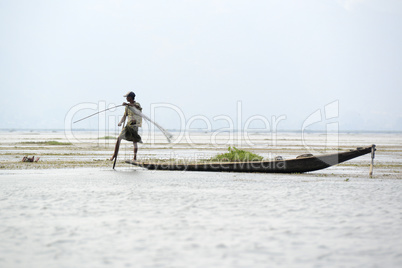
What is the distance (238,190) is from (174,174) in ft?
11.4

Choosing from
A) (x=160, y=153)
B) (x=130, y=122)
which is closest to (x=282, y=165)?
(x=130, y=122)

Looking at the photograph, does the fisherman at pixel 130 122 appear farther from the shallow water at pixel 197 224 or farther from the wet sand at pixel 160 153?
the shallow water at pixel 197 224

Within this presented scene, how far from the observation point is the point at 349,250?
16.0 ft

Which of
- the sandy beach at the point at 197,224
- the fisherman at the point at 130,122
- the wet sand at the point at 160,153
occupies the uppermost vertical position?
the fisherman at the point at 130,122

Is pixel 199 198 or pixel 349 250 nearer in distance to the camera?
pixel 349 250

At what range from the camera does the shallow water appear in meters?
4.55

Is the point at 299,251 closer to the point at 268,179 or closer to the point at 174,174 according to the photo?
the point at 268,179

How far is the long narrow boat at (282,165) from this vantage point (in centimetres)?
1234

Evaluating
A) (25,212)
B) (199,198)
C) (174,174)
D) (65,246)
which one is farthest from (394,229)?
(174,174)

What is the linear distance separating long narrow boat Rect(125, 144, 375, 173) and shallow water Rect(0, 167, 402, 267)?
2.05 meters

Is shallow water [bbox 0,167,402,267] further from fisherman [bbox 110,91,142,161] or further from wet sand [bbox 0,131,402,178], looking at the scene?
wet sand [bbox 0,131,402,178]

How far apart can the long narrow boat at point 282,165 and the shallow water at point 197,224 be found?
2.05 metres

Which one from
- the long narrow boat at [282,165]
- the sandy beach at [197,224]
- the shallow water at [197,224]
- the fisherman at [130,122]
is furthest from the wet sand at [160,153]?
the shallow water at [197,224]

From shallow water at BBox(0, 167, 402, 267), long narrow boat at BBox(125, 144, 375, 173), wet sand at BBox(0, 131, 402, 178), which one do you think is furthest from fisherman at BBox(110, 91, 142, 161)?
shallow water at BBox(0, 167, 402, 267)
